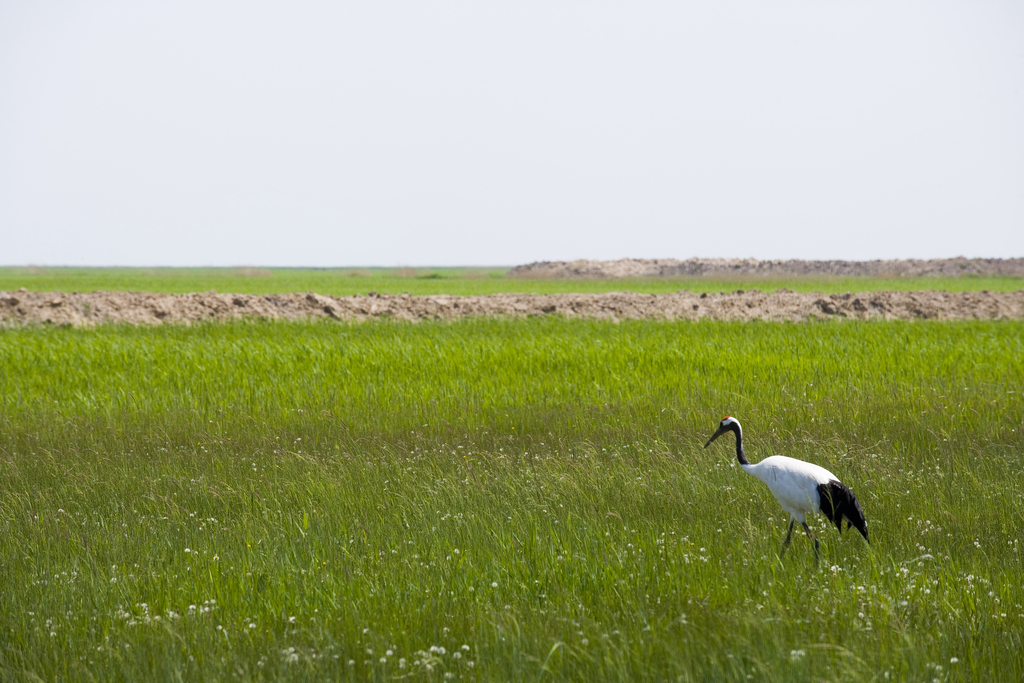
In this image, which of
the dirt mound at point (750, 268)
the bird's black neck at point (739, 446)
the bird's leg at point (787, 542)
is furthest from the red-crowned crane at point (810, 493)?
the dirt mound at point (750, 268)

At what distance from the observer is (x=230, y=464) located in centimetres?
841

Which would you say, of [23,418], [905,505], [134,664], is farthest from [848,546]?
[23,418]

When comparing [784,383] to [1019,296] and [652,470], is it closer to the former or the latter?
[652,470]

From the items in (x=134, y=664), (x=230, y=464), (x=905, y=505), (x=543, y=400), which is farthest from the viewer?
(x=543, y=400)

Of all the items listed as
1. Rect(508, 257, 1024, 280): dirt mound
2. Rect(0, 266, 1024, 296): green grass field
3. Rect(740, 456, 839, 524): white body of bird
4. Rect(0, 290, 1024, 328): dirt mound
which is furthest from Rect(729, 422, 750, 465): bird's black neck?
Rect(508, 257, 1024, 280): dirt mound

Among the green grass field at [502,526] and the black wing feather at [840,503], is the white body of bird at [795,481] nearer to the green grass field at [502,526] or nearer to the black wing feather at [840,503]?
the black wing feather at [840,503]

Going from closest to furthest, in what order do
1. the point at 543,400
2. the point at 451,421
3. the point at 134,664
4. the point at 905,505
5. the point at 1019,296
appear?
1. the point at 134,664
2. the point at 905,505
3. the point at 451,421
4. the point at 543,400
5. the point at 1019,296

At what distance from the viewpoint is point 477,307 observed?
3052cm

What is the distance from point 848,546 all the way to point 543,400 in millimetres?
6116

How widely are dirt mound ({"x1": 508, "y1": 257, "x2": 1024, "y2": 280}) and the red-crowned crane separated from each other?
93505 millimetres

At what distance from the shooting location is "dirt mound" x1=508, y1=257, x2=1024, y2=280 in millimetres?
94375

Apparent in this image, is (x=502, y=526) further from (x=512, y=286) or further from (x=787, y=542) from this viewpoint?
(x=512, y=286)

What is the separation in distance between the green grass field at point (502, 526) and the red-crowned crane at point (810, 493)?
296 mm

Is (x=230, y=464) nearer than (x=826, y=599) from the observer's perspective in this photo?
No
